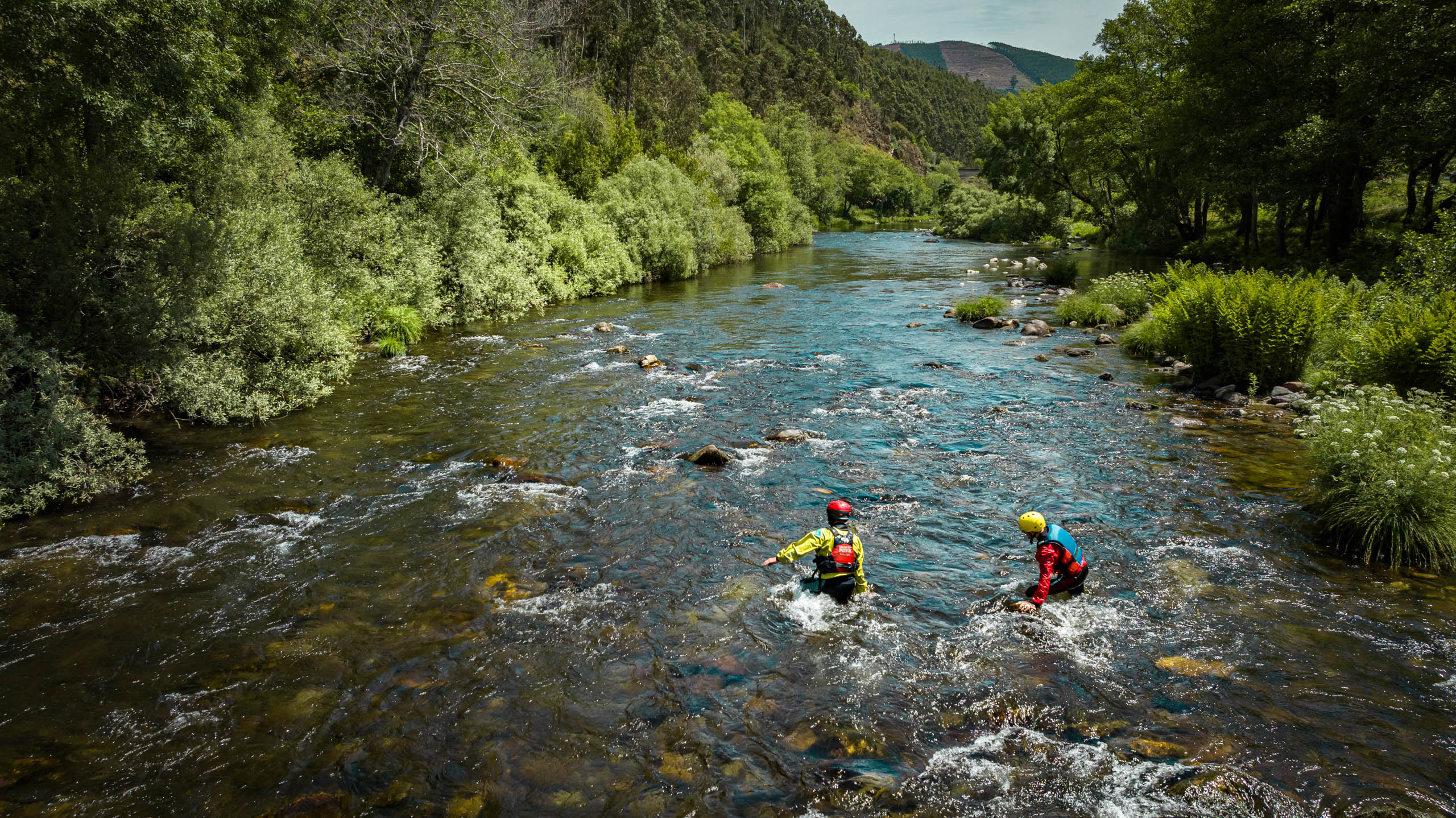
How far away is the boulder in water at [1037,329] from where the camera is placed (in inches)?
1164

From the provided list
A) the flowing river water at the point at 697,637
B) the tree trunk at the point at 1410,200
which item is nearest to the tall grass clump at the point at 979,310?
the flowing river water at the point at 697,637

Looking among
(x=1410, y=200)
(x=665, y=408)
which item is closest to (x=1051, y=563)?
(x=665, y=408)

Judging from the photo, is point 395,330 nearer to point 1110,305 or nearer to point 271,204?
point 271,204

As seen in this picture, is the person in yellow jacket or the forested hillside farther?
the forested hillside

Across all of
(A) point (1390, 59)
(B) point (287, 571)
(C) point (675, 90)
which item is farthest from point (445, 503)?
(C) point (675, 90)

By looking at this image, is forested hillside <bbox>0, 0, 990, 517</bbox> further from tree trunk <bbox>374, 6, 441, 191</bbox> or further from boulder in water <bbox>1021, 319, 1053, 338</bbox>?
boulder in water <bbox>1021, 319, 1053, 338</bbox>

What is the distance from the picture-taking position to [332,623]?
9.57 meters

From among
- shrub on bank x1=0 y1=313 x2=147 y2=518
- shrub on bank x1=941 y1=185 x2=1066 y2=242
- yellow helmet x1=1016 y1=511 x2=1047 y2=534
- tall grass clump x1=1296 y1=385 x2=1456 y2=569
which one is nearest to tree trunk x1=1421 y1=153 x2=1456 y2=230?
tall grass clump x1=1296 y1=385 x2=1456 y2=569

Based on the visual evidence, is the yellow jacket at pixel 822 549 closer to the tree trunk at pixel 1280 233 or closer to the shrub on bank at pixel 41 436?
the shrub on bank at pixel 41 436

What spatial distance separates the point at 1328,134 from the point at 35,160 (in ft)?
126

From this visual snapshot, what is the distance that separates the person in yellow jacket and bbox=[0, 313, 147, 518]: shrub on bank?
40.3 ft

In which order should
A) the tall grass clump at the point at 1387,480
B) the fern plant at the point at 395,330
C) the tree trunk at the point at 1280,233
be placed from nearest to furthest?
the tall grass clump at the point at 1387,480
the fern plant at the point at 395,330
the tree trunk at the point at 1280,233

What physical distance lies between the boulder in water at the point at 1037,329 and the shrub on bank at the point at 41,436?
29406mm

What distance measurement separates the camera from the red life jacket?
9.90 meters
